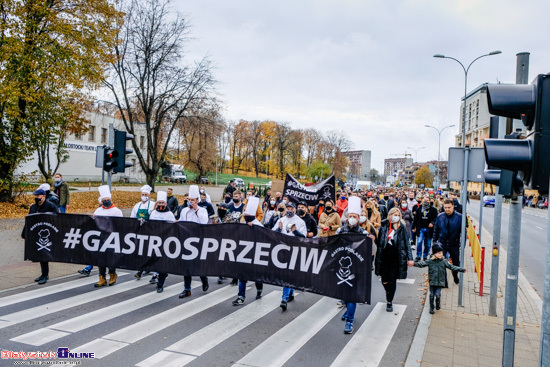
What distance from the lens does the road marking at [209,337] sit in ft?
17.5

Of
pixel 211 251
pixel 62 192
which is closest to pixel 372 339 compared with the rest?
pixel 211 251

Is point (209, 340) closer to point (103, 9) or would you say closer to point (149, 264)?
point (149, 264)

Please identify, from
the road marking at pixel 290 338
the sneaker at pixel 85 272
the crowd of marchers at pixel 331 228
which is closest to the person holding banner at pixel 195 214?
the crowd of marchers at pixel 331 228

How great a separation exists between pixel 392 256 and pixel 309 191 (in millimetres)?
8861

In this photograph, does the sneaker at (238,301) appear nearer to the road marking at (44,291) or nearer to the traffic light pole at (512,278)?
the road marking at (44,291)

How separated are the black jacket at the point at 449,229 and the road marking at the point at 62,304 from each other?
22.4ft

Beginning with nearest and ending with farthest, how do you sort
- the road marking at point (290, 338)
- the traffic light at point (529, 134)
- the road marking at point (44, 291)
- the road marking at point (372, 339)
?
the traffic light at point (529, 134) → the road marking at point (290, 338) → the road marking at point (372, 339) → the road marking at point (44, 291)

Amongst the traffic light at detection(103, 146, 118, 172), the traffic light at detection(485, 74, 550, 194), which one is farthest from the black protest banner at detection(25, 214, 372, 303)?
the traffic light at detection(485, 74, 550, 194)

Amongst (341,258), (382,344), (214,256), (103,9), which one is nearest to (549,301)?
(382,344)

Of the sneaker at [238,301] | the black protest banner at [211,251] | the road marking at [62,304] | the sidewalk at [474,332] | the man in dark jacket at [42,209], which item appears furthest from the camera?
the man in dark jacket at [42,209]

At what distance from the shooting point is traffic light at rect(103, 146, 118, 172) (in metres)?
10.9

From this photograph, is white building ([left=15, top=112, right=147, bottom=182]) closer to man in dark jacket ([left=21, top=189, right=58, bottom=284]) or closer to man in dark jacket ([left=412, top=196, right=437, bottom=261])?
man in dark jacket ([left=412, top=196, right=437, bottom=261])

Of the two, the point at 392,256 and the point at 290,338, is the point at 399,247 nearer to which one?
the point at 392,256

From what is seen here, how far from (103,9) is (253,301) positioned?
70.3ft
